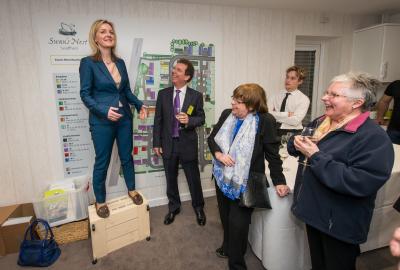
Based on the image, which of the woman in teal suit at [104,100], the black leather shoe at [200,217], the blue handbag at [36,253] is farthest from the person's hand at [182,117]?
the blue handbag at [36,253]

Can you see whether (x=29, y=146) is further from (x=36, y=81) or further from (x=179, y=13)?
(x=179, y=13)

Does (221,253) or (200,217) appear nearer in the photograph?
(221,253)

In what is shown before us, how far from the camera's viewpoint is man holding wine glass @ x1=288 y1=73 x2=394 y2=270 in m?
1.20

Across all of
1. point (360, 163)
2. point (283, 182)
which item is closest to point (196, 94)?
point (283, 182)

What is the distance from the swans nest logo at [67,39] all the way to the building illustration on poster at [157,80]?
2.04 ft

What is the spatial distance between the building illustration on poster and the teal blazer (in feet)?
1.61

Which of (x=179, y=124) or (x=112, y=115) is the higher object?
(x=112, y=115)

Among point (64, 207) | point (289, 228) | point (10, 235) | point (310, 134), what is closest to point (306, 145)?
point (310, 134)

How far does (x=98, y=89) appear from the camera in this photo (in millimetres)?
2225

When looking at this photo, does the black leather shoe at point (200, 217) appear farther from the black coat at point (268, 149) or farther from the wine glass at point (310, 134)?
the wine glass at point (310, 134)

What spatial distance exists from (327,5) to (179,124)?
89.2 inches

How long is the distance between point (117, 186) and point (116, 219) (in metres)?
0.72

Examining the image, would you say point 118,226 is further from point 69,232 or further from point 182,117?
point 182,117

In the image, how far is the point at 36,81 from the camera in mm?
2471
